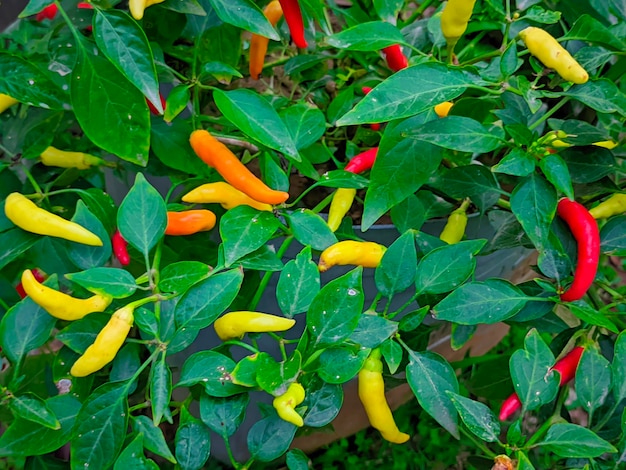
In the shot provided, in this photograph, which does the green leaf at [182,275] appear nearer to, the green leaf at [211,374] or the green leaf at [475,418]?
the green leaf at [211,374]

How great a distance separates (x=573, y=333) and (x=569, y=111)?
0.43 m

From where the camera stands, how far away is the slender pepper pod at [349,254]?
62cm

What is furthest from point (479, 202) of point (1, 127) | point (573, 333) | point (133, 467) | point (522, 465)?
point (1, 127)

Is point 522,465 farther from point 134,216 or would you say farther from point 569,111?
point 569,111

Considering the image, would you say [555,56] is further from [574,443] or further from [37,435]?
[37,435]

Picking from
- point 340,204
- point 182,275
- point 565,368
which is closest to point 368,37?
point 340,204

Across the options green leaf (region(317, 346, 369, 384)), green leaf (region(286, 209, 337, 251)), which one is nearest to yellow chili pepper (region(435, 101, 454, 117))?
green leaf (region(286, 209, 337, 251))

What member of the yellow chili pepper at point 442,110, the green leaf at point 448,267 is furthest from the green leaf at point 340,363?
the yellow chili pepper at point 442,110

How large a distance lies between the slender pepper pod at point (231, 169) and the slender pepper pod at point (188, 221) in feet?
0.16

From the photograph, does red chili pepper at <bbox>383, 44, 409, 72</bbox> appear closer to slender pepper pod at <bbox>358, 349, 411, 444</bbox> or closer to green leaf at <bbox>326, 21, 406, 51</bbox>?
green leaf at <bbox>326, 21, 406, 51</bbox>

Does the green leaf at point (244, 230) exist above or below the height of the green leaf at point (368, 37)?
below

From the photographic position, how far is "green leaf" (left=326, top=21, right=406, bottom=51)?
2.01 ft

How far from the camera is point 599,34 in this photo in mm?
616

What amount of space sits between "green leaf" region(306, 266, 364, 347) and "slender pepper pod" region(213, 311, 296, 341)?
0.04 metres
